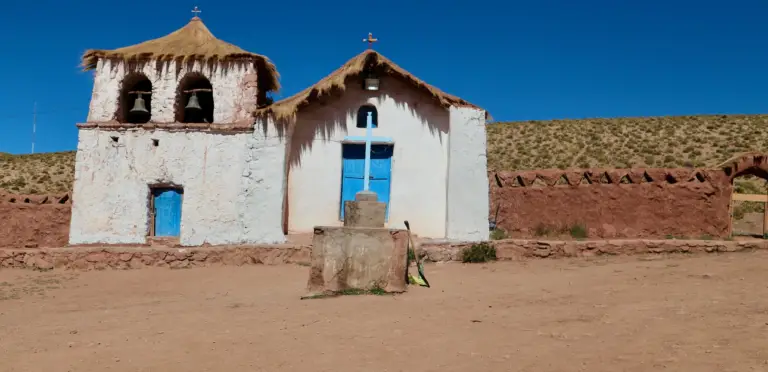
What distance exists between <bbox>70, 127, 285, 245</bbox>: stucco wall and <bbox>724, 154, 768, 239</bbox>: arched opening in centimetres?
1078

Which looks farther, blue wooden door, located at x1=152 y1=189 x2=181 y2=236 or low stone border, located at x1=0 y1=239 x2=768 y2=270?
blue wooden door, located at x1=152 y1=189 x2=181 y2=236

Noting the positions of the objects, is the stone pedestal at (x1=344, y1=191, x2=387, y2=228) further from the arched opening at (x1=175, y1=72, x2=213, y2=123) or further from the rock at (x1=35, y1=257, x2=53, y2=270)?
the rock at (x1=35, y1=257, x2=53, y2=270)

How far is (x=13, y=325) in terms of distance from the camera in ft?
22.4

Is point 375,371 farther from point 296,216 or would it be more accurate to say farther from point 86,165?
point 86,165

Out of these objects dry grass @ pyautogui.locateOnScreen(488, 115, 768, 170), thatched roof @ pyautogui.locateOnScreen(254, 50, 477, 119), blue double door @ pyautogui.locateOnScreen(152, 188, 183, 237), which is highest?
dry grass @ pyautogui.locateOnScreen(488, 115, 768, 170)

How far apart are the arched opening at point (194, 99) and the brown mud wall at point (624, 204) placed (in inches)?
355

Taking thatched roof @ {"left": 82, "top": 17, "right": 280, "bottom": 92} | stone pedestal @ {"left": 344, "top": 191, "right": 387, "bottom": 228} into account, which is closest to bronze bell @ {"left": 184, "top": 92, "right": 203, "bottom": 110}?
thatched roof @ {"left": 82, "top": 17, "right": 280, "bottom": 92}

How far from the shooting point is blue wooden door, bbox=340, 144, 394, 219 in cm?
1312

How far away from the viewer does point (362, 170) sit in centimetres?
1317

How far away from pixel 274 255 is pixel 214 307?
165 inches

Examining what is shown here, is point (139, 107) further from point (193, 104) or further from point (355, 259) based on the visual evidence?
point (355, 259)

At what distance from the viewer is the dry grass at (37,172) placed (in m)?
34.8

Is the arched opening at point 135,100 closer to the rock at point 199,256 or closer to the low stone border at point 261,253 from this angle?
the low stone border at point 261,253

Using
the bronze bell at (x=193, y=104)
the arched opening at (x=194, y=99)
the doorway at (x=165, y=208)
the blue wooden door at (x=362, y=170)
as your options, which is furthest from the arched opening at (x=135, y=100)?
the blue wooden door at (x=362, y=170)
